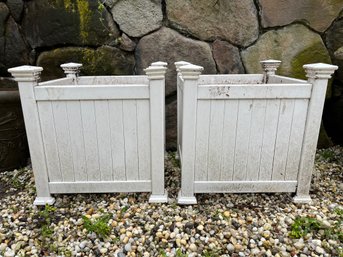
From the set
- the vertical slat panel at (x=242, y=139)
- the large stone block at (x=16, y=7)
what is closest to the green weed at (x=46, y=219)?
the vertical slat panel at (x=242, y=139)

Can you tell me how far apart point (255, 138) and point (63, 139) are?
4.23 feet

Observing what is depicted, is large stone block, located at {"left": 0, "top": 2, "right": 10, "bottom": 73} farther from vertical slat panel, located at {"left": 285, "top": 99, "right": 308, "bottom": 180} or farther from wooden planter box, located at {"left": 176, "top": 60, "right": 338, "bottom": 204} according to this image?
vertical slat panel, located at {"left": 285, "top": 99, "right": 308, "bottom": 180}

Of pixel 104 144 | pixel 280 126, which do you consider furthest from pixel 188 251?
pixel 280 126

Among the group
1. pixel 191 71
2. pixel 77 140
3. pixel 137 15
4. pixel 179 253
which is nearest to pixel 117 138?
pixel 77 140

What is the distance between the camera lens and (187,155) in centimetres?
166

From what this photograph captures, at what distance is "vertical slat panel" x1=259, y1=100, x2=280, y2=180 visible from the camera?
5.11 ft

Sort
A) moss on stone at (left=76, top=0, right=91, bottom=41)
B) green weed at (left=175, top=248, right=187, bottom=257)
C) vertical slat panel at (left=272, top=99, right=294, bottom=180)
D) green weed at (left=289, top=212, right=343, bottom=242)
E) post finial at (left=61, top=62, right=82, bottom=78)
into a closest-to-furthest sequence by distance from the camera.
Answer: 1. green weed at (left=175, top=248, right=187, bottom=257)
2. green weed at (left=289, top=212, right=343, bottom=242)
3. vertical slat panel at (left=272, top=99, right=294, bottom=180)
4. post finial at (left=61, top=62, right=82, bottom=78)
5. moss on stone at (left=76, top=0, right=91, bottom=41)

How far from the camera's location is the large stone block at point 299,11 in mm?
2291

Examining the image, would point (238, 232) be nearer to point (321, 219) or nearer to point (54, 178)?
A: point (321, 219)

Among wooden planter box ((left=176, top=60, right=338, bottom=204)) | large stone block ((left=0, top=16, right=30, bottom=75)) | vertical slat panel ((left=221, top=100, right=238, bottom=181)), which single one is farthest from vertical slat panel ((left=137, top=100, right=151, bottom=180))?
large stone block ((left=0, top=16, right=30, bottom=75))

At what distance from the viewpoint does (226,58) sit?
95.1 inches

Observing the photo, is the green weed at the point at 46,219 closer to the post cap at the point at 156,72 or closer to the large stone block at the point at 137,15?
the post cap at the point at 156,72

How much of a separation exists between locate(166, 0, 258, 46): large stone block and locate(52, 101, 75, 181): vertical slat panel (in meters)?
1.37

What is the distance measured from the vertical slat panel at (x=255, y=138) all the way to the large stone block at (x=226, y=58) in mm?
985
